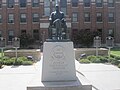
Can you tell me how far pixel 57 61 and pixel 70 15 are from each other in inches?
1839

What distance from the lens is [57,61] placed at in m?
12.3

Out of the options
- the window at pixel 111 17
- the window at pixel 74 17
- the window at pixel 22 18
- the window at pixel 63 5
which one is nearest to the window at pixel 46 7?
the window at pixel 63 5

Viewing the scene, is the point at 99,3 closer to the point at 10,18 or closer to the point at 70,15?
the point at 70,15

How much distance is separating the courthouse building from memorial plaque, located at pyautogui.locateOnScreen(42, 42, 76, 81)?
46276 millimetres

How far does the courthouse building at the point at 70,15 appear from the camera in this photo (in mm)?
58812

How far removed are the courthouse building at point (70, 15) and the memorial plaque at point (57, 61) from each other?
152ft

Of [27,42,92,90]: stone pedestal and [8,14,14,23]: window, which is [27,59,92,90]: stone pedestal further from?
[8,14,14,23]: window

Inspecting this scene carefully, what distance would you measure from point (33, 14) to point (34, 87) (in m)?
48.6

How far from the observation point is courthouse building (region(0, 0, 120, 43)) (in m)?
58.8

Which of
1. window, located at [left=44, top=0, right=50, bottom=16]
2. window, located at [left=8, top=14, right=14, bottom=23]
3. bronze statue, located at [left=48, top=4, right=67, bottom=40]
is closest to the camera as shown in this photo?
bronze statue, located at [left=48, top=4, right=67, bottom=40]

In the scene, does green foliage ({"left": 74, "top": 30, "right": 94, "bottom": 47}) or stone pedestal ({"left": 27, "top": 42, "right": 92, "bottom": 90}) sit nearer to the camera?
stone pedestal ({"left": 27, "top": 42, "right": 92, "bottom": 90})

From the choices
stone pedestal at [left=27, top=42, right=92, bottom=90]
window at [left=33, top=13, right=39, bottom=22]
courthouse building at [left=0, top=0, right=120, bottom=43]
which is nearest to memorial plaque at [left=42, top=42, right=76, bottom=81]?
stone pedestal at [left=27, top=42, right=92, bottom=90]

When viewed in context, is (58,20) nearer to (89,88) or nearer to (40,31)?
(89,88)

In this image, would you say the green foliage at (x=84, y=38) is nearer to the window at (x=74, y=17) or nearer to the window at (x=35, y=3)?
the window at (x=74, y=17)
